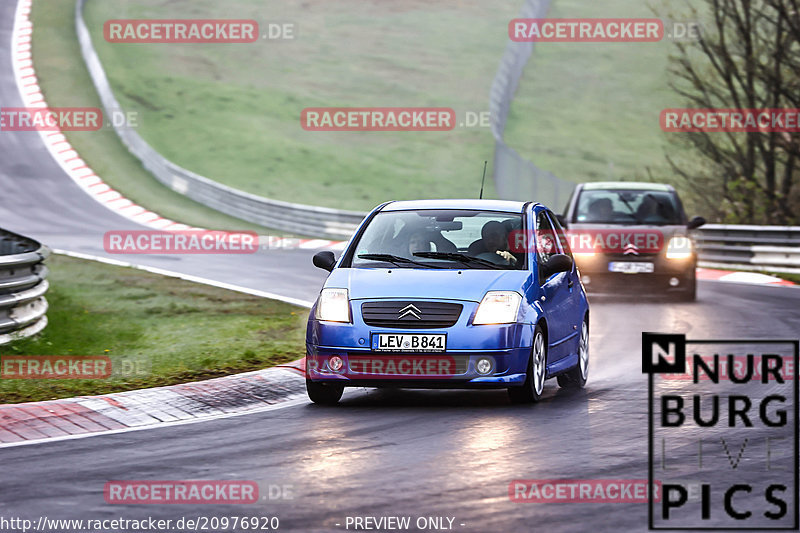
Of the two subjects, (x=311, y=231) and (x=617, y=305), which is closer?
(x=617, y=305)

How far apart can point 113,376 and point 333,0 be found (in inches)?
2458

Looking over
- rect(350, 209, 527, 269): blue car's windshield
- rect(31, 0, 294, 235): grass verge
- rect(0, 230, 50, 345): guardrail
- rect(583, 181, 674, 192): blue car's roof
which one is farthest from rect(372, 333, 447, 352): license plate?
rect(31, 0, 294, 235): grass verge

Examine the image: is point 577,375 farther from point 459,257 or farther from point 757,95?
point 757,95

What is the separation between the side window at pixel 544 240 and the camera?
38.9ft

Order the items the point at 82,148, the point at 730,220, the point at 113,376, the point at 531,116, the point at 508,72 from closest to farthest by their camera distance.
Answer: the point at 113,376 < the point at 730,220 < the point at 82,148 < the point at 508,72 < the point at 531,116

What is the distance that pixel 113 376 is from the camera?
12250mm

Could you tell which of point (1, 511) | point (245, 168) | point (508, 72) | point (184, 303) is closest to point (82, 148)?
point (245, 168)

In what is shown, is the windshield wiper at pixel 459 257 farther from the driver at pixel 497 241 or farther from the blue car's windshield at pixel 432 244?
the driver at pixel 497 241

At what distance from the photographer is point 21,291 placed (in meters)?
14.0

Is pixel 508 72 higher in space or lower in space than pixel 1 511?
higher

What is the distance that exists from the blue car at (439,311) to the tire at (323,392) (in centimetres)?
1

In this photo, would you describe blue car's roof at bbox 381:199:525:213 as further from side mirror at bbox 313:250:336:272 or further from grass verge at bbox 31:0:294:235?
grass verge at bbox 31:0:294:235

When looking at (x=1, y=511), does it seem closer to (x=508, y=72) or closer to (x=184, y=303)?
(x=184, y=303)

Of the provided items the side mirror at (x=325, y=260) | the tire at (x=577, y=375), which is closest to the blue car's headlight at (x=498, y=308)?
the side mirror at (x=325, y=260)
